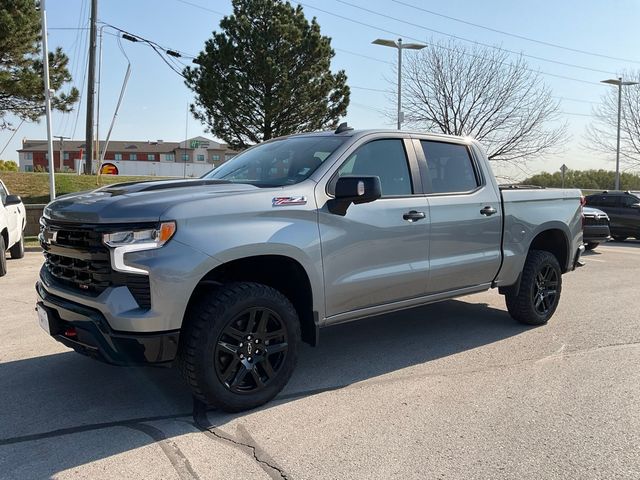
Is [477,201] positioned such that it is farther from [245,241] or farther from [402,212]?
[245,241]

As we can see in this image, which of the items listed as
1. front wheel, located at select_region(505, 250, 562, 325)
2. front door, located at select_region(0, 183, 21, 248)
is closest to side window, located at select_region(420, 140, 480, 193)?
front wheel, located at select_region(505, 250, 562, 325)

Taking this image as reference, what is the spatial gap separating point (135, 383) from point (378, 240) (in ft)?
7.10

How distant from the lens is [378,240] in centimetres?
423

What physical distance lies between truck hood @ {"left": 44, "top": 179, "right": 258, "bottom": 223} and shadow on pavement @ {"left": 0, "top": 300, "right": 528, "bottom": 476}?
4.26 feet

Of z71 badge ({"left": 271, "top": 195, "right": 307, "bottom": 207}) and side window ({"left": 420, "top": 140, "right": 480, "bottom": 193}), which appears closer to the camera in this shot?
z71 badge ({"left": 271, "top": 195, "right": 307, "bottom": 207})

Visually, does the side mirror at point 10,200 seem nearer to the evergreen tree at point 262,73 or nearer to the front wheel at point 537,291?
the front wheel at point 537,291

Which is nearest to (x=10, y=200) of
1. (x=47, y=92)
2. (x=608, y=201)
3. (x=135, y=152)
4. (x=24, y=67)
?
(x=47, y=92)

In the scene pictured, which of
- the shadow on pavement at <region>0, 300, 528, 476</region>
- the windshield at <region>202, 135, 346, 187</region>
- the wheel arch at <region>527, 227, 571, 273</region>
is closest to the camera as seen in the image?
the shadow on pavement at <region>0, 300, 528, 476</region>

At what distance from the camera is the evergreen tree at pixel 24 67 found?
53.2 feet

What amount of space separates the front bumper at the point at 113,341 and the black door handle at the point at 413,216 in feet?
6.76

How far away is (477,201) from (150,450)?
3522 millimetres

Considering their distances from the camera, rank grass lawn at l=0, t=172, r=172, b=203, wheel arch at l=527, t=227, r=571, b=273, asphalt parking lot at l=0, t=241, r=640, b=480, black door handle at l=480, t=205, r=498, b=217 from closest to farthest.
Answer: asphalt parking lot at l=0, t=241, r=640, b=480 < black door handle at l=480, t=205, r=498, b=217 < wheel arch at l=527, t=227, r=571, b=273 < grass lawn at l=0, t=172, r=172, b=203

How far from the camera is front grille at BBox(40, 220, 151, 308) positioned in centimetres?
321

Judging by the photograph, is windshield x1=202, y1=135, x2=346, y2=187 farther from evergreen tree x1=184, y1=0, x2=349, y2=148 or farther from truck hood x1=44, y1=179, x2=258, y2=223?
evergreen tree x1=184, y1=0, x2=349, y2=148
